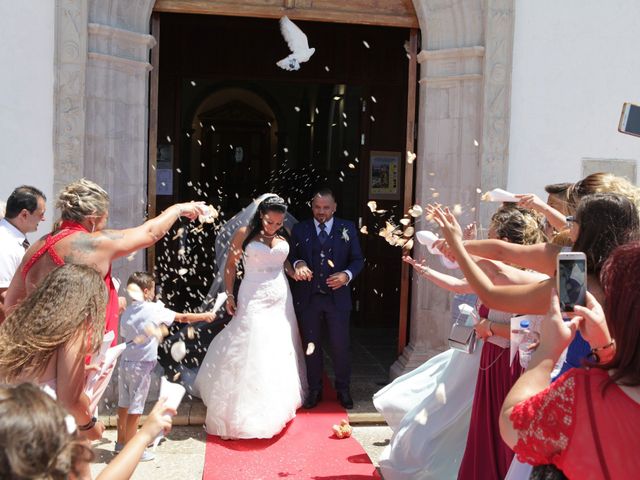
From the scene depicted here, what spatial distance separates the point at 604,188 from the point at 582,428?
1498 millimetres

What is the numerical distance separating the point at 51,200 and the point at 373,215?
15.7 feet

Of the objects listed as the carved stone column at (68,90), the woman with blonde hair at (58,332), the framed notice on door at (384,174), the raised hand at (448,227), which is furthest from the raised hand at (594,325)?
the framed notice on door at (384,174)

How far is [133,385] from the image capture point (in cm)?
497

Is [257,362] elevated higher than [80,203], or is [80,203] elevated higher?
[80,203]

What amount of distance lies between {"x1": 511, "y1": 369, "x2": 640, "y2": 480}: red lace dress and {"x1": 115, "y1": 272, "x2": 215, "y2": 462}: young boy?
3.35 meters

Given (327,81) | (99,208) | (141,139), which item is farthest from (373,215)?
(99,208)

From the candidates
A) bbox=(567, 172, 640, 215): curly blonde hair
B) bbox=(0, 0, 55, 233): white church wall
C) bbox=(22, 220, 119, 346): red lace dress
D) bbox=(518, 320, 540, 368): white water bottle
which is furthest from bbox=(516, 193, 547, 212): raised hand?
bbox=(0, 0, 55, 233): white church wall

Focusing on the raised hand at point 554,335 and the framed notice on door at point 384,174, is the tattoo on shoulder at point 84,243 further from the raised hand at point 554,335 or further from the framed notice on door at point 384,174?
the framed notice on door at point 384,174

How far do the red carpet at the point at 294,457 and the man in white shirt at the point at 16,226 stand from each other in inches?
71.2

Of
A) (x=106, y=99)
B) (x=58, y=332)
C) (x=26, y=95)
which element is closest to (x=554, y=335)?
(x=58, y=332)

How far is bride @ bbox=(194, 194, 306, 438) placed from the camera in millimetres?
5418

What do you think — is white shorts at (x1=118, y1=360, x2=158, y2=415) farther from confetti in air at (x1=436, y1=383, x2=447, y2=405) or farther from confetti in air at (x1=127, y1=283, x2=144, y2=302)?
confetti in air at (x1=436, y1=383, x2=447, y2=405)

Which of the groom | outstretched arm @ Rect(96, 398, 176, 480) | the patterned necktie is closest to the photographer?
outstretched arm @ Rect(96, 398, 176, 480)

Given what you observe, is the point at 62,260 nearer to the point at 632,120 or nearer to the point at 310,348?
the point at 310,348
